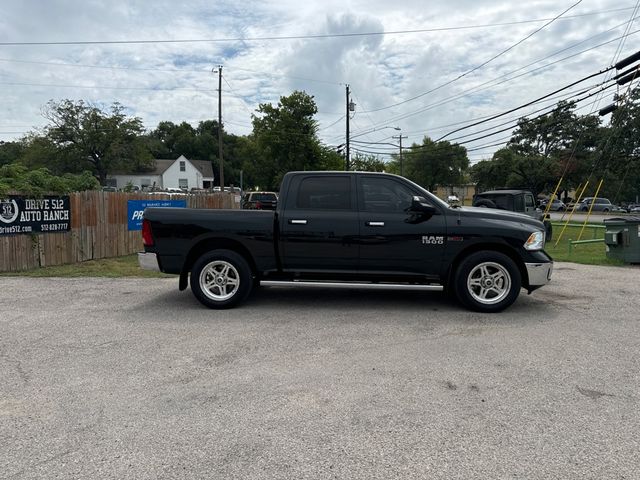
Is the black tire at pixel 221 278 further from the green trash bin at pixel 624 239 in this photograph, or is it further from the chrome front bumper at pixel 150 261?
the green trash bin at pixel 624 239

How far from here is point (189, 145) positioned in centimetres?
10506

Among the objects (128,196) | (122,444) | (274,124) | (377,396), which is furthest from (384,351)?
(274,124)

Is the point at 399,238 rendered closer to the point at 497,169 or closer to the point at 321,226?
the point at 321,226

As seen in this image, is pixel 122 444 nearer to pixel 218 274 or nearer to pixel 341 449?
pixel 341 449

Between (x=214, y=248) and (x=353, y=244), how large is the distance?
201cm

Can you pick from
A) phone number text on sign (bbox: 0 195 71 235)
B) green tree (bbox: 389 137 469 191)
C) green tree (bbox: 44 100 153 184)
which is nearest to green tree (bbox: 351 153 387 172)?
green tree (bbox: 389 137 469 191)

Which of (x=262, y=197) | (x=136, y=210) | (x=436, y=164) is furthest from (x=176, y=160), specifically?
(x=136, y=210)

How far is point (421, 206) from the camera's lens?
6332 mm

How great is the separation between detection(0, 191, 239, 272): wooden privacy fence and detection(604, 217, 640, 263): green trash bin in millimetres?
12187

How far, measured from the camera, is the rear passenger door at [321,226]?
6504mm

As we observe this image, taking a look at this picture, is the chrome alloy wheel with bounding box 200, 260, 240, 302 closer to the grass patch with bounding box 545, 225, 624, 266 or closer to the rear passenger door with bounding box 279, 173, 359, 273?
the rear passenger door with bounding box 279, 173, 359, 273

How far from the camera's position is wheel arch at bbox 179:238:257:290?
6.73 metres

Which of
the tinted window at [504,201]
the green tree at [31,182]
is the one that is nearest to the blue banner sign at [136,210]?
the green tree at [31,182]

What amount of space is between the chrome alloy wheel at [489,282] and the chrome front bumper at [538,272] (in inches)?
11.3
